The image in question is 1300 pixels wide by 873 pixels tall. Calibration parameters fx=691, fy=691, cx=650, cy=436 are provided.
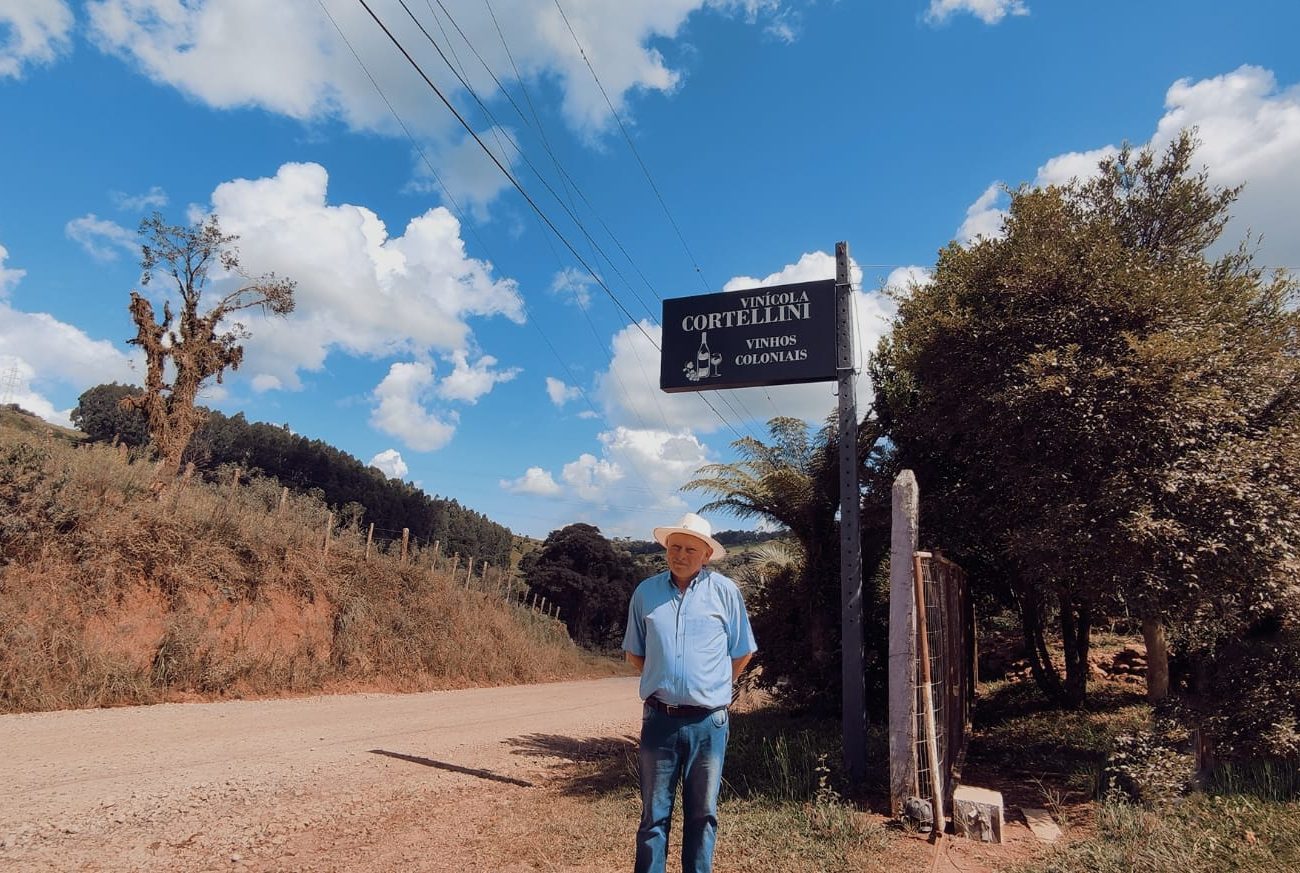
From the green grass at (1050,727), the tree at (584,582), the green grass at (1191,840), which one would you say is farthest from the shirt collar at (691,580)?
the tree at (584,582)

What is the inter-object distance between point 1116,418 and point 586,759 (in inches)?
252

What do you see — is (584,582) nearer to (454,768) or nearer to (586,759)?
(586,759)

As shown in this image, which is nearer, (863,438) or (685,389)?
(685,389)

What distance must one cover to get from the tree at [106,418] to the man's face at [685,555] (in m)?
41.5

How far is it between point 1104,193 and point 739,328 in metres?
6.30

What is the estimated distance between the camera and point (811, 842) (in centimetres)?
437

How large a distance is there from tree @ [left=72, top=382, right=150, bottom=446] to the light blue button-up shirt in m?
41.5

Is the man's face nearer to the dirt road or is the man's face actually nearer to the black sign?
the dirt road

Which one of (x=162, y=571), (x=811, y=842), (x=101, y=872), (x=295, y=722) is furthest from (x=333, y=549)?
(x=811, y=842)

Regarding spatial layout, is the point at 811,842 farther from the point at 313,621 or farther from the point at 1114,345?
the point at 313,621

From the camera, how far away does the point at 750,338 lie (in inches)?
295

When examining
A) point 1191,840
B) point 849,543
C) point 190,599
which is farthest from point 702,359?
point 190,599

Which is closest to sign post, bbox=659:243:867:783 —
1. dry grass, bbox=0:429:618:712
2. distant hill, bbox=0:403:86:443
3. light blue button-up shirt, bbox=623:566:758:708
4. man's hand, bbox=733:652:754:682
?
man's hand, bbox=733:652:754:682

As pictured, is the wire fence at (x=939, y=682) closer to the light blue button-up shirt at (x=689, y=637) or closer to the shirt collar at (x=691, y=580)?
the light blue button-up shirt at (x=689, y=637)
